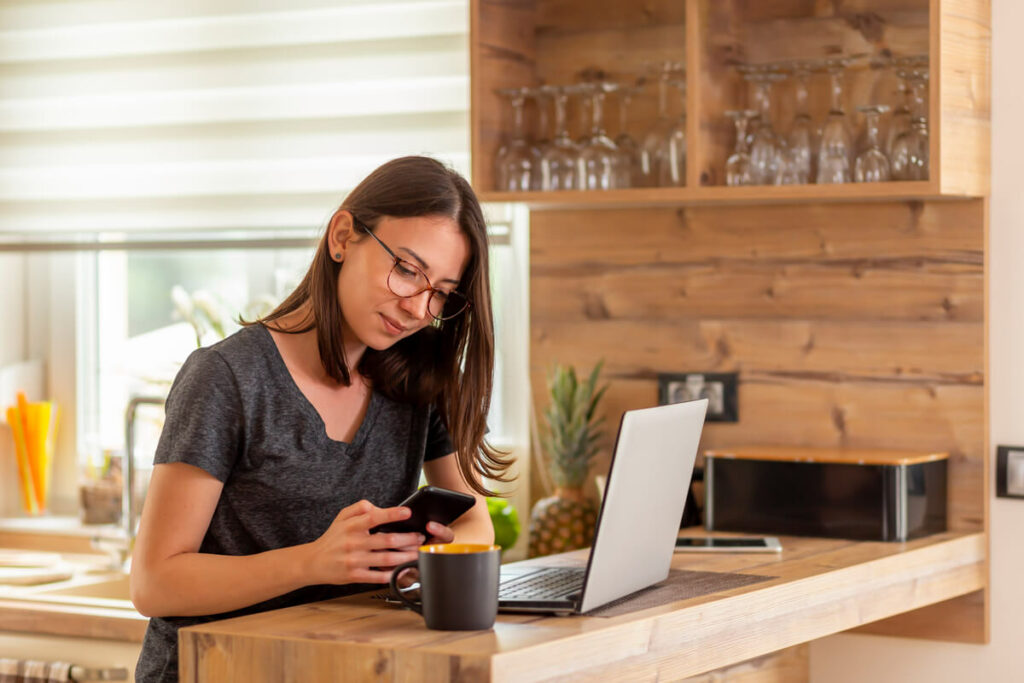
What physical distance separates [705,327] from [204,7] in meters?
1.42

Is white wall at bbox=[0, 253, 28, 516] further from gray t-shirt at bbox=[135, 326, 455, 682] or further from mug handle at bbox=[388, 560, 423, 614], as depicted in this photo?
mug handle at bbox=[388, 560, 423, 614]

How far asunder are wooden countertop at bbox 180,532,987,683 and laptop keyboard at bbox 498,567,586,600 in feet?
0.35

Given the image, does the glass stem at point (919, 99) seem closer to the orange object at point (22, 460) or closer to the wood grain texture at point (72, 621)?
the wood grain texture at point (72, 621)

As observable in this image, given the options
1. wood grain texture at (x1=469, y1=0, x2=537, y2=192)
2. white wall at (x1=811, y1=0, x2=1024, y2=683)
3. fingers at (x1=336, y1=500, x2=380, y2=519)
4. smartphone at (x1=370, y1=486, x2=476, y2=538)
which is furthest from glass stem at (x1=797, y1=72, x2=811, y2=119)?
fingers at (x1=336, y1=500, x2=380, y2=519)

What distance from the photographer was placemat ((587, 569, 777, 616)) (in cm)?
167

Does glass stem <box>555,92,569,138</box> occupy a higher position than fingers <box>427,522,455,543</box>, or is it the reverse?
glass stem <box>555,92,569,138</box>

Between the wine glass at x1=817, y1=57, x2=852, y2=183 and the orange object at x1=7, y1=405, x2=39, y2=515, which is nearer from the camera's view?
the wine glass at x1=817, y1=57, x2=852, y2=183

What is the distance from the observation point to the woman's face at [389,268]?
1.72 meters

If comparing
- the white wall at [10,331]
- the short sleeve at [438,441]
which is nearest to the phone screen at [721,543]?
the short sleeve at [438,441]

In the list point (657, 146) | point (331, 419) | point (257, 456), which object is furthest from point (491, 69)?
point (257, 456)

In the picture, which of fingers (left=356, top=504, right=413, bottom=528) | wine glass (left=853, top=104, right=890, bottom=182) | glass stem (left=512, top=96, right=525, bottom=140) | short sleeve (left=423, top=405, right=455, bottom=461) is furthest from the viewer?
glass stem (left=512, top=96, right=525, bottom=140)

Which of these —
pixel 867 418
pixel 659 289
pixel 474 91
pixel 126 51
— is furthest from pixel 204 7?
pixel 867 418

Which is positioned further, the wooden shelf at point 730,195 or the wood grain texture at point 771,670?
the wooden shelf at point 730,195

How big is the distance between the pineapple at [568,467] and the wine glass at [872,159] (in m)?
0.67
